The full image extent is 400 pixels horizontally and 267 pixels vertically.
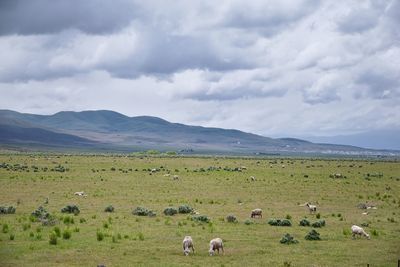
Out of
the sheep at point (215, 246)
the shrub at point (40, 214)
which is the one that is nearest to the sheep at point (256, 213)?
the sheep at point (215, 246)

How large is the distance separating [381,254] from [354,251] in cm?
126

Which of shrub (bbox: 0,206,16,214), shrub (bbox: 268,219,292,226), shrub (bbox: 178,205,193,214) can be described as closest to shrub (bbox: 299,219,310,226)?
shrub (bbox: 268,219,292,226)

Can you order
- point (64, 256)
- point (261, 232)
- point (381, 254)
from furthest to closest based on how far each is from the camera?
point (261, 232) → point (381, 254) → point (64, 256)

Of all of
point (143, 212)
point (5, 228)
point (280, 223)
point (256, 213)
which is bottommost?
point (5, 228)

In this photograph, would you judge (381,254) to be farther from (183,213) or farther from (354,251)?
(183,213)

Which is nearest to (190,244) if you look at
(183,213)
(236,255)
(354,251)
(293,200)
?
(236,255)

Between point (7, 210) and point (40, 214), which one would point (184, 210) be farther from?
point (7, 210)

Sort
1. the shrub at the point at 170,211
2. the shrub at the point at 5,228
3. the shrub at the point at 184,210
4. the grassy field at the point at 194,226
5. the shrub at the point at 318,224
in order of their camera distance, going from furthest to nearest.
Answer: the shrub at the point at 184,210 < the shrub at the point at 170,211 < the shrub at the point at 318,224 < the shrub at the point at 5,228 < the grassy field at the point at 194,226

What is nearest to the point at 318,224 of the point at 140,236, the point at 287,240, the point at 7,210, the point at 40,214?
the point at 287,240

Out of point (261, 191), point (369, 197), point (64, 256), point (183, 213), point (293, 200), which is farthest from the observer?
point (261, 191)

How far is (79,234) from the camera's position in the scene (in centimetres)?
2747

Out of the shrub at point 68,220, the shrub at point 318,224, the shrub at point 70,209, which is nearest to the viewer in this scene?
the shrub at point 68,220

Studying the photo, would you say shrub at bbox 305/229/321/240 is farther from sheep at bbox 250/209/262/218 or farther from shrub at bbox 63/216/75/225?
shrub at bbox 63/216/75/225

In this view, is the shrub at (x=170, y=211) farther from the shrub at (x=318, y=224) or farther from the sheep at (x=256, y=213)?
the shrub at (x=318, y=224)
